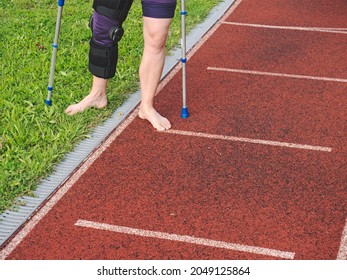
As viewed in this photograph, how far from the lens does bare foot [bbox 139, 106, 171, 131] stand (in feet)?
21.3

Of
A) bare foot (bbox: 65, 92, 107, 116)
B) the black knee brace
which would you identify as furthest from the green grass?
the black knee brace

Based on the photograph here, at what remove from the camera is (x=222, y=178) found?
18.8 feet

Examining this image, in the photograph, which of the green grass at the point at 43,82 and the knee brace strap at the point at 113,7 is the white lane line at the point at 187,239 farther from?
the knee brace strap at the point at 113,7

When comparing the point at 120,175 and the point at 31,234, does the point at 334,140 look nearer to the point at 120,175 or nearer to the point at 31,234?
the point at 120,175

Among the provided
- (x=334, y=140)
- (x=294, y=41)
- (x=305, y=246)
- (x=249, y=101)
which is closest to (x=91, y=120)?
(x=249, y=101)

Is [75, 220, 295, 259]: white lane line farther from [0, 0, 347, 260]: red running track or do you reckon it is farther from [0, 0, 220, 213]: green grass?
[0, 0, 220, 213]: green grass

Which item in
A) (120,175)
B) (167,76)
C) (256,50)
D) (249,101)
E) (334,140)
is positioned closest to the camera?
(120,175)

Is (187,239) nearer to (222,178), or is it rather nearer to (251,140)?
(222,178)

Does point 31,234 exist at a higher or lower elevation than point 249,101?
higher

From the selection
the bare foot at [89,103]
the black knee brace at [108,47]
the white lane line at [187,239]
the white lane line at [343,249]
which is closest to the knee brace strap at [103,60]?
the black knee brace at [108,47]

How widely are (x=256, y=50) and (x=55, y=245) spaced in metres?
4.25

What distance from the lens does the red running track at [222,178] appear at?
493cm

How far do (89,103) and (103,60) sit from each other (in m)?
0.47

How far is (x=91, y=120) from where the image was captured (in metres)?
6.64
